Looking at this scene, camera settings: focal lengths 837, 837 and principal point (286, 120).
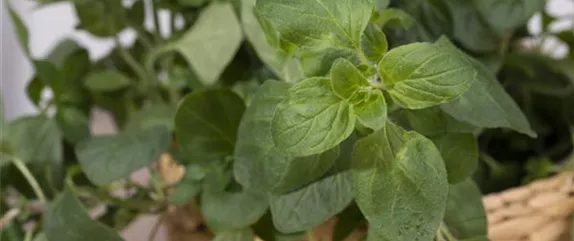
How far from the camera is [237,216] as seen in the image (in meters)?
0.33

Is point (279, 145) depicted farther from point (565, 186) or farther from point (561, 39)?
point (561, 39)

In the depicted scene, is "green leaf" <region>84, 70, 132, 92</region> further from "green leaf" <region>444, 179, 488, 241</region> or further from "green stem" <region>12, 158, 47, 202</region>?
"green leaf" <region>444, 179, 488, 241</region>

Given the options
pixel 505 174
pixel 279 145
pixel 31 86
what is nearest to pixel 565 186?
pixel 505 174

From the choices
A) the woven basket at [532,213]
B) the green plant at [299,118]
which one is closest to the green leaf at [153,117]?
the green plant at [299,118]

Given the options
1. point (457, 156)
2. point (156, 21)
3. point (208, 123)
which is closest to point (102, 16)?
point (156, 21)

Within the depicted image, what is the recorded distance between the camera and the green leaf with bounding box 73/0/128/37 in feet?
1.50

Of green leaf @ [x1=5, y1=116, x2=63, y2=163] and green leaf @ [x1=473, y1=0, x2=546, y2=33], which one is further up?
green leaf @ [x1=473, y1=0, x2=546, y2=33]

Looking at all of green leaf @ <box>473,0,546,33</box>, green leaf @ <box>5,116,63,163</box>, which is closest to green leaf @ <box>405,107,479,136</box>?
green leaf @ <box>473,0,546,33</box>

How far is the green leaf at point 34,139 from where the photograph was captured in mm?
420

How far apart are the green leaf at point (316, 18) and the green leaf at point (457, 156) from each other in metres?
0.06

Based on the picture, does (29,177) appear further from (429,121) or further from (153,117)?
(429,121)

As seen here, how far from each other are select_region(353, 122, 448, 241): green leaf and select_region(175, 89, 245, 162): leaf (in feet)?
0.31

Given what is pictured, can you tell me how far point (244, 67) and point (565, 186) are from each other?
0.56 feet

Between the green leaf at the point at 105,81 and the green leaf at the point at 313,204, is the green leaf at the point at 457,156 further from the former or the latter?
the green leaf at the point at 105,81
